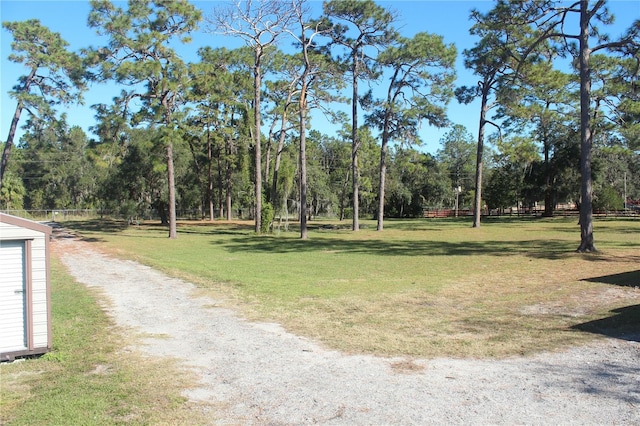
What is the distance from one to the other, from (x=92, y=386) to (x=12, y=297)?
1921mm

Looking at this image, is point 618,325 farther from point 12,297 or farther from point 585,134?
point 585,134

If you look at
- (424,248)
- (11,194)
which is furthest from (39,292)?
(11,194)

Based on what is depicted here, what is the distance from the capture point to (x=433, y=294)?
34.4 ft

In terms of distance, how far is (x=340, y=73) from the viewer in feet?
105

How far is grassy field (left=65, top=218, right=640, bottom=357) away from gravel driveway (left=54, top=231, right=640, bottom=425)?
1.78 feet

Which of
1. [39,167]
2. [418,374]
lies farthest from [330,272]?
[39,167]

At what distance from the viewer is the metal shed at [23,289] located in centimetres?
601

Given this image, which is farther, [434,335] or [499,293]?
[499,293]

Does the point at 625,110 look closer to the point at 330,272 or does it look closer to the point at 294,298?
the point at 330,272

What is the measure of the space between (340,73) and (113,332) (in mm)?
27411

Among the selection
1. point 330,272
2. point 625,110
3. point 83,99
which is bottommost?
point 330,272

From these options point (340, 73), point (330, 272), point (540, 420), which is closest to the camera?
point (540, 420)

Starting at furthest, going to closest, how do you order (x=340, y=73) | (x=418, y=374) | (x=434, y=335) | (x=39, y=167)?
(x=39, y=167), (x=340, y=73), (x=434, y=335), (x=418, y=374)

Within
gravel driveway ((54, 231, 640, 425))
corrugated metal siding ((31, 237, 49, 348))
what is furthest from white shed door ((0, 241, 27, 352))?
gravel driveway ((54, 231, 640, 425))
